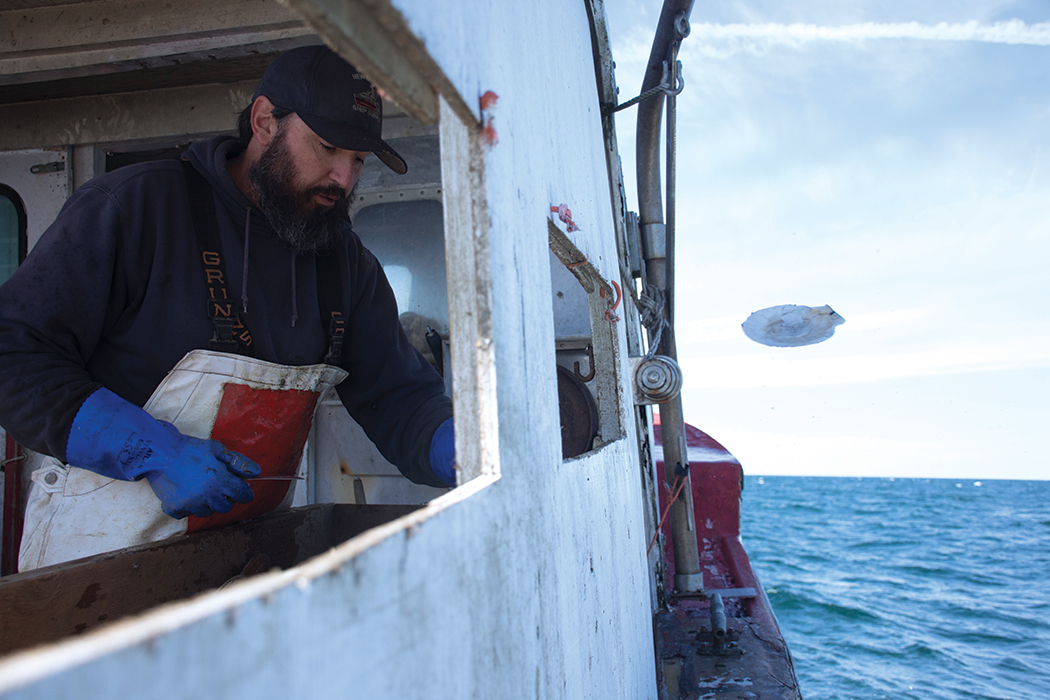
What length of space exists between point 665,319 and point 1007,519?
53.3 meters

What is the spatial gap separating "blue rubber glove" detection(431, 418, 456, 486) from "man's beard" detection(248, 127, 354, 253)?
0.68 m

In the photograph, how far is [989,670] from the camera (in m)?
12.4

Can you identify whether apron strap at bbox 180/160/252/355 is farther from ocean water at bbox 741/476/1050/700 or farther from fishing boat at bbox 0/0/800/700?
ocean water at bbox 741/476/1050/700

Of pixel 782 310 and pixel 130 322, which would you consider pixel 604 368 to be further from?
pixel 782 310

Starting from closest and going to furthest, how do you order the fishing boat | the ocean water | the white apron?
the fishing boat, the white apron, the ocean water

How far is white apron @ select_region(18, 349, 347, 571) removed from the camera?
5.32 feet

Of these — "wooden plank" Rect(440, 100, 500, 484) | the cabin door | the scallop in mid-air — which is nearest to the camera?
"wooden plank" Rect(440, 100, 500, 484)

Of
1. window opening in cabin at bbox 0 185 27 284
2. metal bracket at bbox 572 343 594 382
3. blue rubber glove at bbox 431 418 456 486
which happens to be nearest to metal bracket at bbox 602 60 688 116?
metal bracket at bbox 572 343 594 382

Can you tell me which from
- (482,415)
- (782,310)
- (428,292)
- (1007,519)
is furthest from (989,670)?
(1007,519)

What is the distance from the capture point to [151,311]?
5.44ft

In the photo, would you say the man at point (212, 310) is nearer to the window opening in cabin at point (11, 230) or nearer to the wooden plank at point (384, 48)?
the wooden plank at point (384, 48)

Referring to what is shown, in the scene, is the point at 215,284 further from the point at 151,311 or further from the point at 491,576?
the point at 491,576

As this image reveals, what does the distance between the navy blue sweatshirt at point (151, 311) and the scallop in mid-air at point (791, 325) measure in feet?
8.95

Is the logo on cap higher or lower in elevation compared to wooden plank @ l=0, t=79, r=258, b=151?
lower
